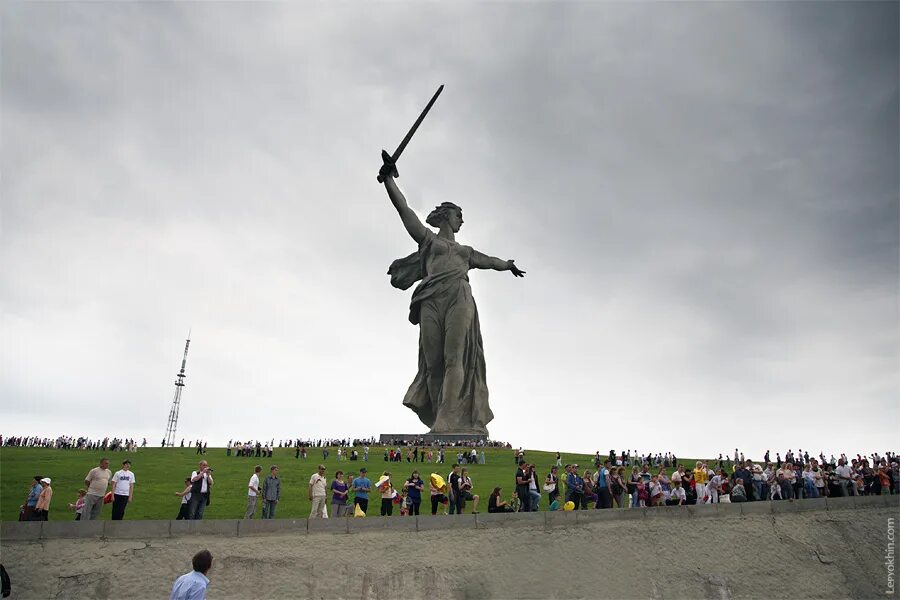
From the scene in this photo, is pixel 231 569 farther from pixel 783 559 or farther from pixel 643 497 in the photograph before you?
pixel 783 559

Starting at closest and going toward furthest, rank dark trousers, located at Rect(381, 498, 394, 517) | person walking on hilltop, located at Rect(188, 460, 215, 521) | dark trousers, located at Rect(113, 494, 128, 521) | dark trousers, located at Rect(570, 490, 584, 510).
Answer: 1. dark trousers, located at Rect(113, 494, 128, 521)
2. person walking on hilltop, located at Rect(188, 460, 215, 521)
3. dark trousers, located at Rect(381, 498, 394, 517)
4. dark trousers, located at Rect(570, 490, 584, 510)

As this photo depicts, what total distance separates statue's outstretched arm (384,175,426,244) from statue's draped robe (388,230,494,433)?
481 millimetres

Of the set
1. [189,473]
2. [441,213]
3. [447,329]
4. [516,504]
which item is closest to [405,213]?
[441,213]

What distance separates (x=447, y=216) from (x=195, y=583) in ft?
104

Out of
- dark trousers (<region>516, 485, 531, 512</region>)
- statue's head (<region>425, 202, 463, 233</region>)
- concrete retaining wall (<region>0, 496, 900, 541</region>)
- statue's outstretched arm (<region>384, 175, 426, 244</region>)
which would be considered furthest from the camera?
statue's head (<region>425, 202, 463, 233</region>)

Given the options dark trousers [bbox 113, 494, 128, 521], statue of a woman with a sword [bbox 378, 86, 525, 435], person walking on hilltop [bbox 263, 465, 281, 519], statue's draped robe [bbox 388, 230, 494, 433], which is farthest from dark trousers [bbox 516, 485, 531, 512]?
statue's draped robe [bbox 388, 230, 494, 433]

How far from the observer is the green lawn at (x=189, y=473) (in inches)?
639

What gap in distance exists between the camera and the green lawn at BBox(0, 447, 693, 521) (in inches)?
639

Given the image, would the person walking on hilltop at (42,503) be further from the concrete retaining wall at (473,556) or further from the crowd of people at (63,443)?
the crowd of people at (63,443)

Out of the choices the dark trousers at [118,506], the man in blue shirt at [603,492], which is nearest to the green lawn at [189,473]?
the dark trousers at [118,506]

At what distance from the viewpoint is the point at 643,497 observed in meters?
16.3

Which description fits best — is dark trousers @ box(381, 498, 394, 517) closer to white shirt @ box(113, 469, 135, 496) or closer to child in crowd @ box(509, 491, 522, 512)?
child in crowd @ box(509, 491, 522, 512)

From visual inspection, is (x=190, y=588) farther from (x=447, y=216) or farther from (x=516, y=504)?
(x=447, y=216)

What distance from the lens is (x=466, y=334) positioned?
117 ft
